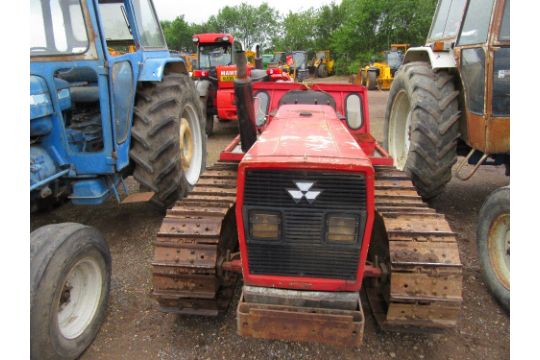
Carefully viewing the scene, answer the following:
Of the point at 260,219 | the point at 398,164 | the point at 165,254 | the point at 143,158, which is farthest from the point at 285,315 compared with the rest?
the point at 398,164

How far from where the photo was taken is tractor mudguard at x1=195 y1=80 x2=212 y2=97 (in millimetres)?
8109

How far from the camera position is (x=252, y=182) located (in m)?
1.88

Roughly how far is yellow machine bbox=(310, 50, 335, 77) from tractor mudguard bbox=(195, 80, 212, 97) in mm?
21906

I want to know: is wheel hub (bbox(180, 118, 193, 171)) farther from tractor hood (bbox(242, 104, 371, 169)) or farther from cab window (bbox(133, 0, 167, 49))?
tractor hood (bbox(242, 104, 371, 169))

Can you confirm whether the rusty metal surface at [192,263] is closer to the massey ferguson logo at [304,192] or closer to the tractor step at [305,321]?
the tractor step at [305,321]

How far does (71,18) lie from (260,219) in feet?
8.42

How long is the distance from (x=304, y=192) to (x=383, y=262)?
3.10 ft

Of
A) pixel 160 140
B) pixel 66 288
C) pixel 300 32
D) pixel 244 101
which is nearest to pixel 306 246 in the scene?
pixel 244 101

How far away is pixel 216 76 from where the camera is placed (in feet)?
28.9

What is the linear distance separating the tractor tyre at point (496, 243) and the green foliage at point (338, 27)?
7464 millimetres

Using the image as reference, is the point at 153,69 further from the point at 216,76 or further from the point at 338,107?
the point at 216,76

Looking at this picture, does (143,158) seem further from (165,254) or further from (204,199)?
(165,254)

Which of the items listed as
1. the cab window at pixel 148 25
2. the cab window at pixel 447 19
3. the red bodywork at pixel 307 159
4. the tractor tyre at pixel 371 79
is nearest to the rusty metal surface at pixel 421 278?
the red bodywork at pixel 307 159

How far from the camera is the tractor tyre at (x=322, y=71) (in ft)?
94.9
